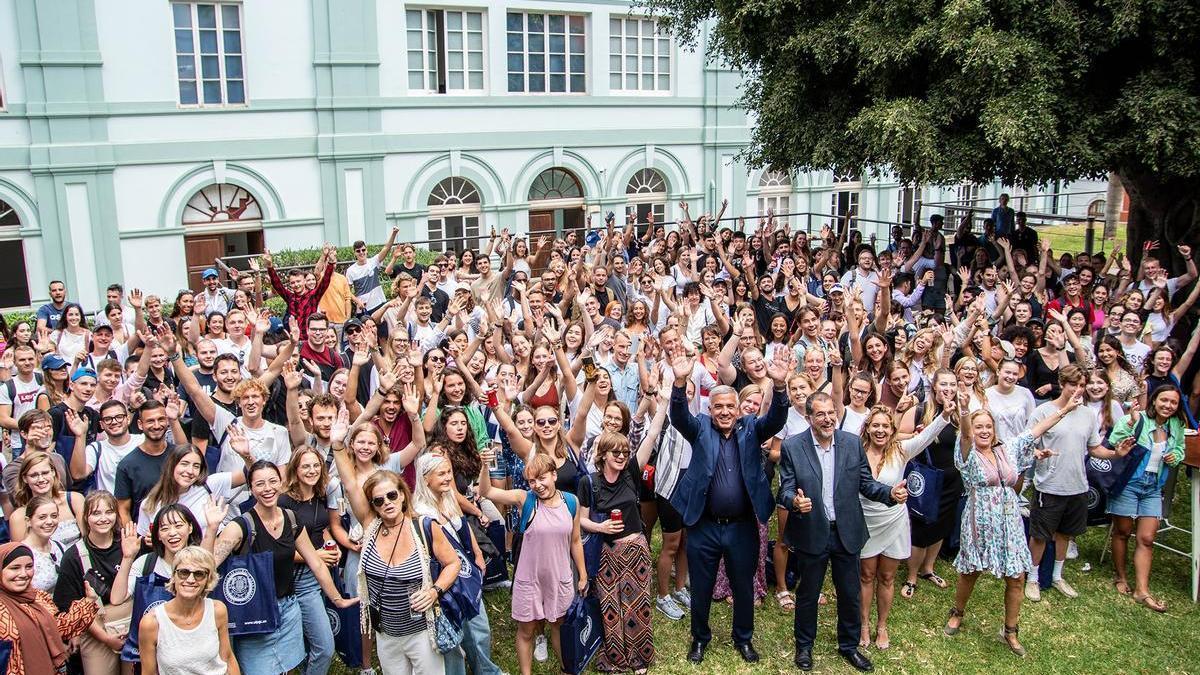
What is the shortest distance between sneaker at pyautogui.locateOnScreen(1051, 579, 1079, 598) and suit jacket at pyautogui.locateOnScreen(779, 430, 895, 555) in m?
2.43

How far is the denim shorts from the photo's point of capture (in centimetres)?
762

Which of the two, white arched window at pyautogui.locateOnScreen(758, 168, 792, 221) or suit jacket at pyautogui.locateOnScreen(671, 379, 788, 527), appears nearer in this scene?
suit jacket at pyautogui.locateOnScreen(671, 379, 788, 527)

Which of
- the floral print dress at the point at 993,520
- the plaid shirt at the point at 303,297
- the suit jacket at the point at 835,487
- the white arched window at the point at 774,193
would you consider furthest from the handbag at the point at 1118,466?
the white arched window at the point at 774,193

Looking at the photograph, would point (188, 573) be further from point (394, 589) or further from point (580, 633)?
point (580, 633)

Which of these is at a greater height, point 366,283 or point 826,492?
point 366,283

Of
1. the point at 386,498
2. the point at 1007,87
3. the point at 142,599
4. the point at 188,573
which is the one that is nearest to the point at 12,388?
the point at 142,599

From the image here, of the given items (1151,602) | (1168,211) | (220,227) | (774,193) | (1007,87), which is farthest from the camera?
(774,193)

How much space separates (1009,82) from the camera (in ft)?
35.0

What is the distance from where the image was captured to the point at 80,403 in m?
7.16

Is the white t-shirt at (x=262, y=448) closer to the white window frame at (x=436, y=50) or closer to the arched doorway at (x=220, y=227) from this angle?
the arched doorway at (x=220, y=227)

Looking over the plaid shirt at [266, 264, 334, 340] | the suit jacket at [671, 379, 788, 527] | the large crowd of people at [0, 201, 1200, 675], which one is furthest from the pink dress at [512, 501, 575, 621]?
the plaid shirt at [266, 264, 334, 340]

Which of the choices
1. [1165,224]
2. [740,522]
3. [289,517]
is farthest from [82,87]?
[1165,224]

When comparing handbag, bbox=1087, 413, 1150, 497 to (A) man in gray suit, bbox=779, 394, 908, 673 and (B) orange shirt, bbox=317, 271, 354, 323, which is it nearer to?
(A) man in gray suit, bbox=779, 394, 908, 673

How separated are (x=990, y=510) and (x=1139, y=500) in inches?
69.4
